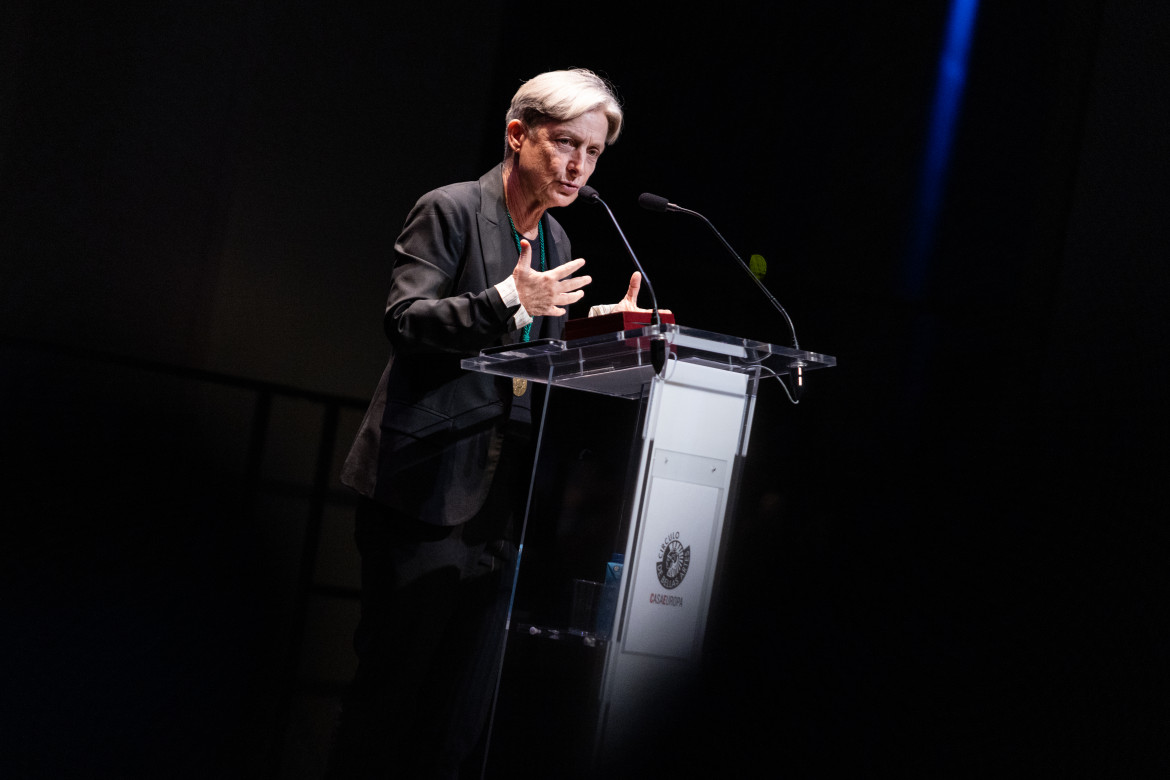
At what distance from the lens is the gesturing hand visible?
1.76 meters

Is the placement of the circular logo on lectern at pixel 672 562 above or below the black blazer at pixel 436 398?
below

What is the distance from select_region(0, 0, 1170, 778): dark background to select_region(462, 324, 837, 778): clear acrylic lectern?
1.06 m

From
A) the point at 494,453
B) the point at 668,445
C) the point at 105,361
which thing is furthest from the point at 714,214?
the point at 105,361

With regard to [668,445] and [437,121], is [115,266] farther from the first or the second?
[668,445]

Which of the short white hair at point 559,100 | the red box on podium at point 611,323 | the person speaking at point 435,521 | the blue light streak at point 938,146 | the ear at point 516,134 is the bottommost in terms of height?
the person speaking at point 435,521

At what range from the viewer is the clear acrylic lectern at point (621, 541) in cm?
158

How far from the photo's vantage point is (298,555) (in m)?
2.89

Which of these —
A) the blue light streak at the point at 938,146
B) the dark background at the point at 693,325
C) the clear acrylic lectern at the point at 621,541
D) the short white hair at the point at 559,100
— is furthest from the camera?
the blue light streak at the point at 938,146

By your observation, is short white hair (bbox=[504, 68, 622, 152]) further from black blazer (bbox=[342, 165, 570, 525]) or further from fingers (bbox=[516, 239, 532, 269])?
fingers (bbox=[516, 239, 532, 269])

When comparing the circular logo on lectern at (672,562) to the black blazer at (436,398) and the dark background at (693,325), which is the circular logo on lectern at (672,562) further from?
the dark background at (693,325)

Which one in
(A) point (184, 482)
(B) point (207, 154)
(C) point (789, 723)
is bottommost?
(C) point (789, 723)

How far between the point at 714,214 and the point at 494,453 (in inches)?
55.9

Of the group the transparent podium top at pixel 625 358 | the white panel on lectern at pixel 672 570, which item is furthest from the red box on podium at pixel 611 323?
the white panel on lectern at pixel 672 570

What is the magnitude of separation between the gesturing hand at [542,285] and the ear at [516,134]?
1.40 ft
